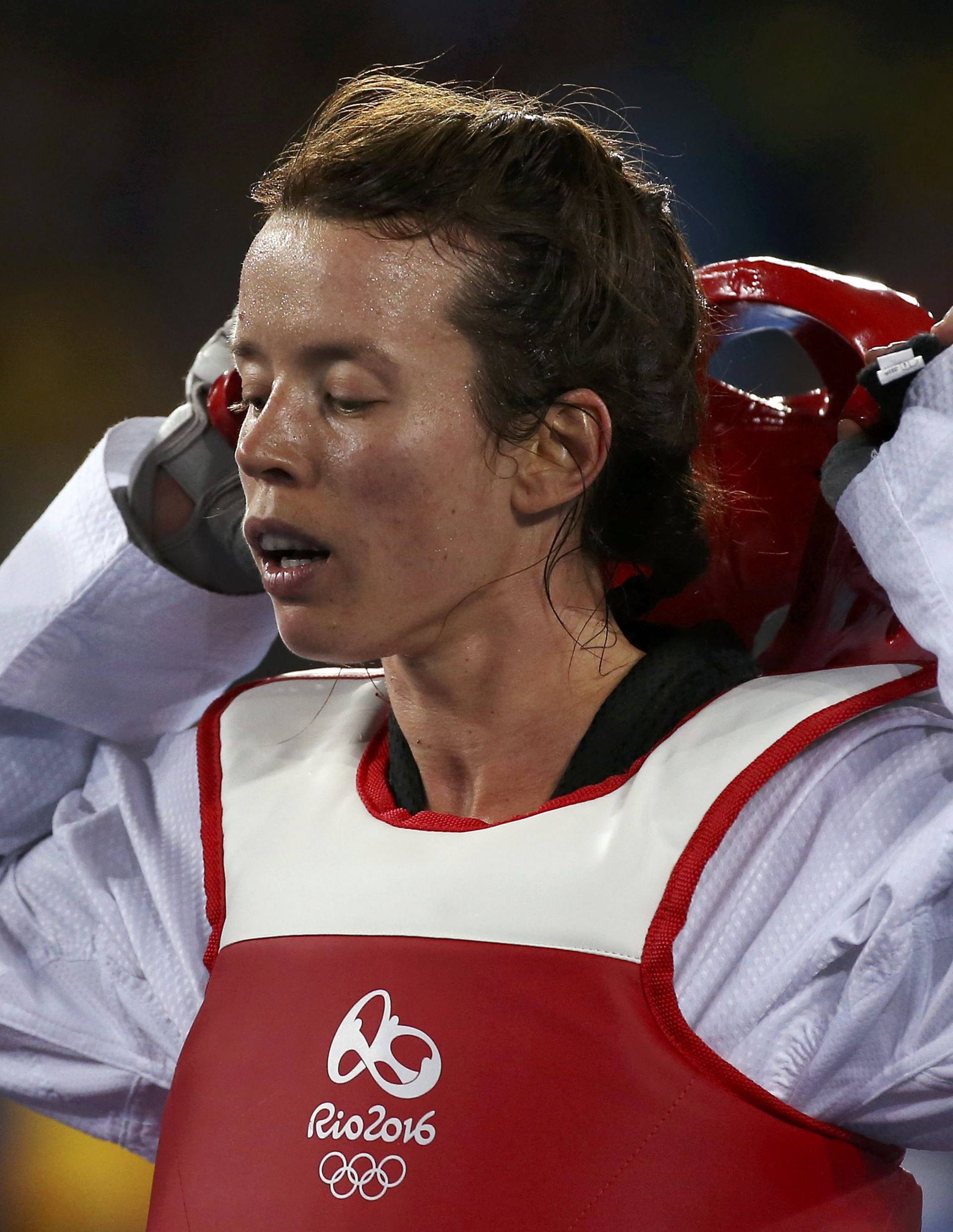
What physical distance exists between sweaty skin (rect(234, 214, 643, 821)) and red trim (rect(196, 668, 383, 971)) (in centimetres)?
13

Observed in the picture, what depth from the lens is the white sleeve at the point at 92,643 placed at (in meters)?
0.89

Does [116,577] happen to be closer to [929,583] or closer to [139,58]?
[929,583]

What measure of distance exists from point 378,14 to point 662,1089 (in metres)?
1.49

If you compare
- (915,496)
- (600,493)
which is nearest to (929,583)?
(915,496)

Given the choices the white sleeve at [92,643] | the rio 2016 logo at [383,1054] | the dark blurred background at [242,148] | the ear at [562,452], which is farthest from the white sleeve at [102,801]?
the dark blurred background at [242,148]

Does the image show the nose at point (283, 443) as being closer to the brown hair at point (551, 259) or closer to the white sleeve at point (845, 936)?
the brown hair at point (551, 259)

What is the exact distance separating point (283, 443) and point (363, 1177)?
35cm

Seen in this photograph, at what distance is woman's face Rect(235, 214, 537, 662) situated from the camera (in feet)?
2.33

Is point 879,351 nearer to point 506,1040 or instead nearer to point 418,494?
point 418,494

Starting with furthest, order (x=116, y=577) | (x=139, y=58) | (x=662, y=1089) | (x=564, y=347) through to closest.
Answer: (x=139, y=58), (x=116, y=577), (x=564, y=347), (x=662, y=1089)

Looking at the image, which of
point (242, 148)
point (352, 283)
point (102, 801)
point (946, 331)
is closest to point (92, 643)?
point (102, 801)

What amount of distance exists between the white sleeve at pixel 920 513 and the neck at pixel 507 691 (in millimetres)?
172

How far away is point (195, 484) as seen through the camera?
0.91 metres

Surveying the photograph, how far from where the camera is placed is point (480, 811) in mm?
793
